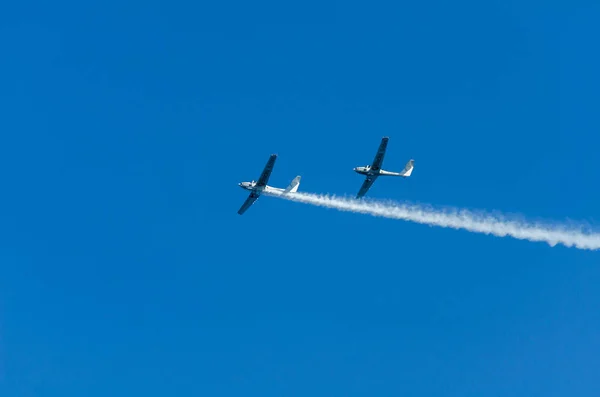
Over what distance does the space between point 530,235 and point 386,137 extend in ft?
83.4

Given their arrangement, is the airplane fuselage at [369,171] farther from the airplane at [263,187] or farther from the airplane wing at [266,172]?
the airplane wing at [266,172]

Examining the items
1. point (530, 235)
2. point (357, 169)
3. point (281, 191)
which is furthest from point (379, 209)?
point (530, 235)

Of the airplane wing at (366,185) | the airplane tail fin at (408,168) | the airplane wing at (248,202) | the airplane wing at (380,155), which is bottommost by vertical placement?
the airplane wing at (248,202)

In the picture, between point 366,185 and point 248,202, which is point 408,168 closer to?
point 366,185

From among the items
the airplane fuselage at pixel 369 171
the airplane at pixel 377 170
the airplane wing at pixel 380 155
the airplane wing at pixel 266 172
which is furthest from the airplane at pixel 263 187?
the airplane wing at pixel 380 155

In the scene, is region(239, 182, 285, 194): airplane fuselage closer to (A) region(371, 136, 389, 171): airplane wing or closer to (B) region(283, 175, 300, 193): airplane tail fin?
(B) region(283, 175, 300, 193): airplane tail fin

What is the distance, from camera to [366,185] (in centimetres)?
10550

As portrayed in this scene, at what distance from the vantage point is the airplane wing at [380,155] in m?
97.9

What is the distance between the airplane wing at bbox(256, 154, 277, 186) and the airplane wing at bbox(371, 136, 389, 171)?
52.7ft

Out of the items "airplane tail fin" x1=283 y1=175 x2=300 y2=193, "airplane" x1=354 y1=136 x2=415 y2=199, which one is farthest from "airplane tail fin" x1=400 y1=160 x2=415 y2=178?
"airplane tail fin" x1=283 y1=175 x2=300 y2=193

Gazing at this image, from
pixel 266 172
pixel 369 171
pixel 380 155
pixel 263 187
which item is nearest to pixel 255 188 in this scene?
pixel 263 187

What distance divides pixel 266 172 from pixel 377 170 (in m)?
17.8

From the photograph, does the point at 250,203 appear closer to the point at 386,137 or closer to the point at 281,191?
the point at 281,191

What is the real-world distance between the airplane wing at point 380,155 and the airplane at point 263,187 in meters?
12.2
